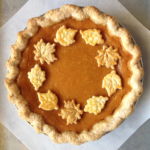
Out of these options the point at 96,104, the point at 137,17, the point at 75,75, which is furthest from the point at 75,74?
the point at 137,17

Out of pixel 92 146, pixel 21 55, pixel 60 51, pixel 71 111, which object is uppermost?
pixel 21 55

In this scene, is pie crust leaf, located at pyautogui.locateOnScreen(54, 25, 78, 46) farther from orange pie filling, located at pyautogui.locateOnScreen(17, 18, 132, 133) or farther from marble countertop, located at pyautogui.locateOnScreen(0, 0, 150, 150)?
marble countertop, located at pyautogui.locateOnScreen(0, 0, 150, 150)

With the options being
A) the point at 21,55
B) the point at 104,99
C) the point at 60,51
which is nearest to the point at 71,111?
the point at 104,99

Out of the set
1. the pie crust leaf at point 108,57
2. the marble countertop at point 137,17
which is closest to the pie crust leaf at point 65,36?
the pie crust leaf at point 108,57

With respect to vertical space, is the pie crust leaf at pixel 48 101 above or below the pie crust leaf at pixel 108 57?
above

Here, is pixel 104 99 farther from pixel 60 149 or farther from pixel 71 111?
pixel 60 149

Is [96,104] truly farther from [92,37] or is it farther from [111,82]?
[92,37]

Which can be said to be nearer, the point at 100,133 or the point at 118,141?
the point at 100,133

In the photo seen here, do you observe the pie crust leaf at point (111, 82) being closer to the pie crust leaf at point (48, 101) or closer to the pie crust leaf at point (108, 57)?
the pie crust leaf at point (108, 57)
